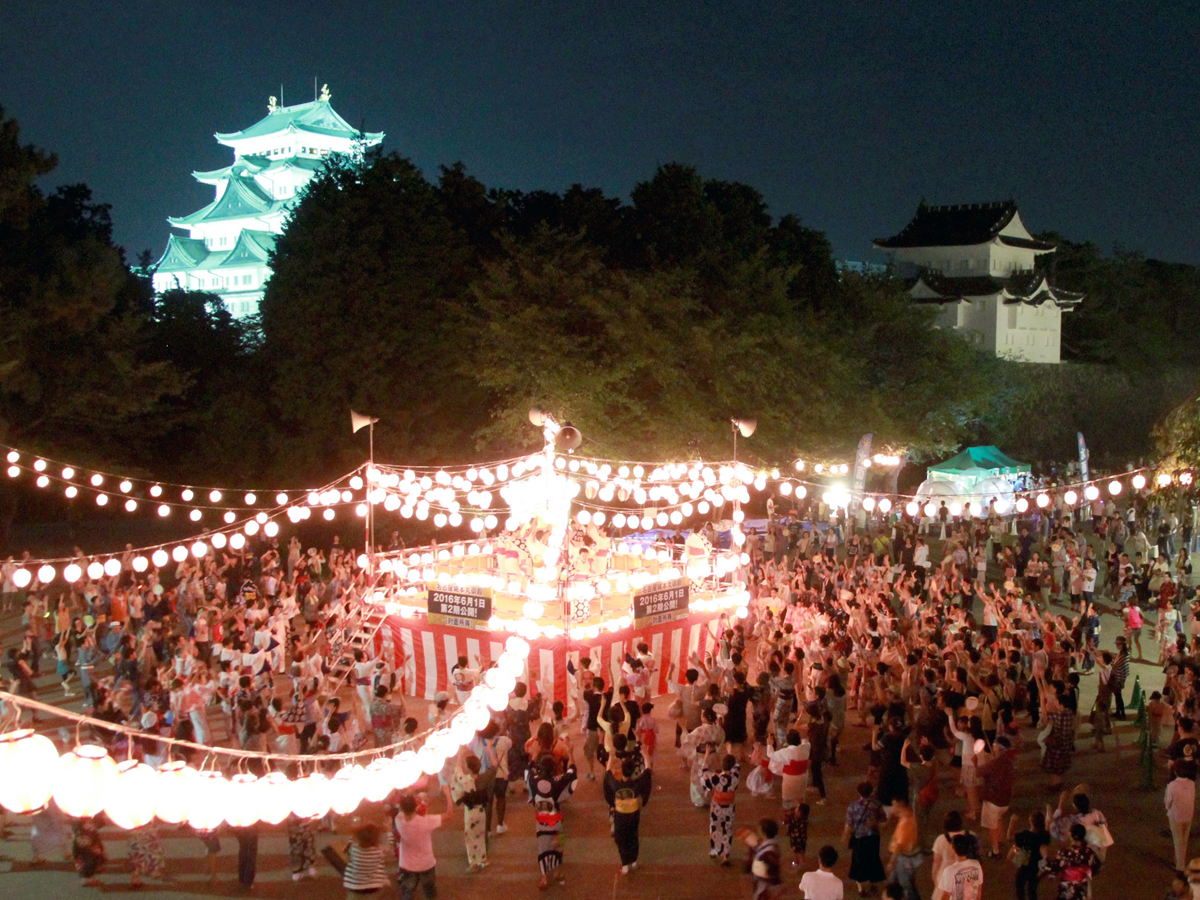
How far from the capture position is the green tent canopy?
3084cm

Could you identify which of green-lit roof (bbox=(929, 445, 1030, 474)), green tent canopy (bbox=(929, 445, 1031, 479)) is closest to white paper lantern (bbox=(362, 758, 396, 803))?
green tent canopy (bbox=(929, 445, 1031, 479))

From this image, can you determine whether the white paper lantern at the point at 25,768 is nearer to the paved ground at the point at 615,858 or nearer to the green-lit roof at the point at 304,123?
the paved ground at the point at 615,858

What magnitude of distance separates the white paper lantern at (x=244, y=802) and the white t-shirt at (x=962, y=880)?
16.2 ft

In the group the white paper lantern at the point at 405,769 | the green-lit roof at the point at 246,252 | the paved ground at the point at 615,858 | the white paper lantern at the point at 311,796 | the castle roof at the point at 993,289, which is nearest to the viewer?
the white paper lantern at the point at 311,796

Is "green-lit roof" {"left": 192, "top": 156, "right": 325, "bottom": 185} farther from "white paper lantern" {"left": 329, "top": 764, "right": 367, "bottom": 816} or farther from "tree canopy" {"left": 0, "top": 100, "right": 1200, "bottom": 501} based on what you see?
"white paper lantern" {"left": 329, "top": 764, "right": 367, "bottom": 816}

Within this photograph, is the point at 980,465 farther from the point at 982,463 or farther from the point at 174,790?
the point at 174,790

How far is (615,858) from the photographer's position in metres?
9.47

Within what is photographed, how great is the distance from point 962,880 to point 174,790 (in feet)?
17.9

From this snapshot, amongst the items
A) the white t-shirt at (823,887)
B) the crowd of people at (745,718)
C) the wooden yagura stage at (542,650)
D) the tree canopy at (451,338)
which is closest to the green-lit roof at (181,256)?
the tree canopy at (451,338)

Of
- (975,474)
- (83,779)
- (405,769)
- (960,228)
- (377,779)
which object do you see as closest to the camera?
(83,779)

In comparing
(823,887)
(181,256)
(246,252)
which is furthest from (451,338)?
(181,256)

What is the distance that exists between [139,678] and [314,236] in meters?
13.9

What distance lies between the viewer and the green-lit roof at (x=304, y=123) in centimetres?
6981

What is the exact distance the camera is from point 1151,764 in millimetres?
10859
